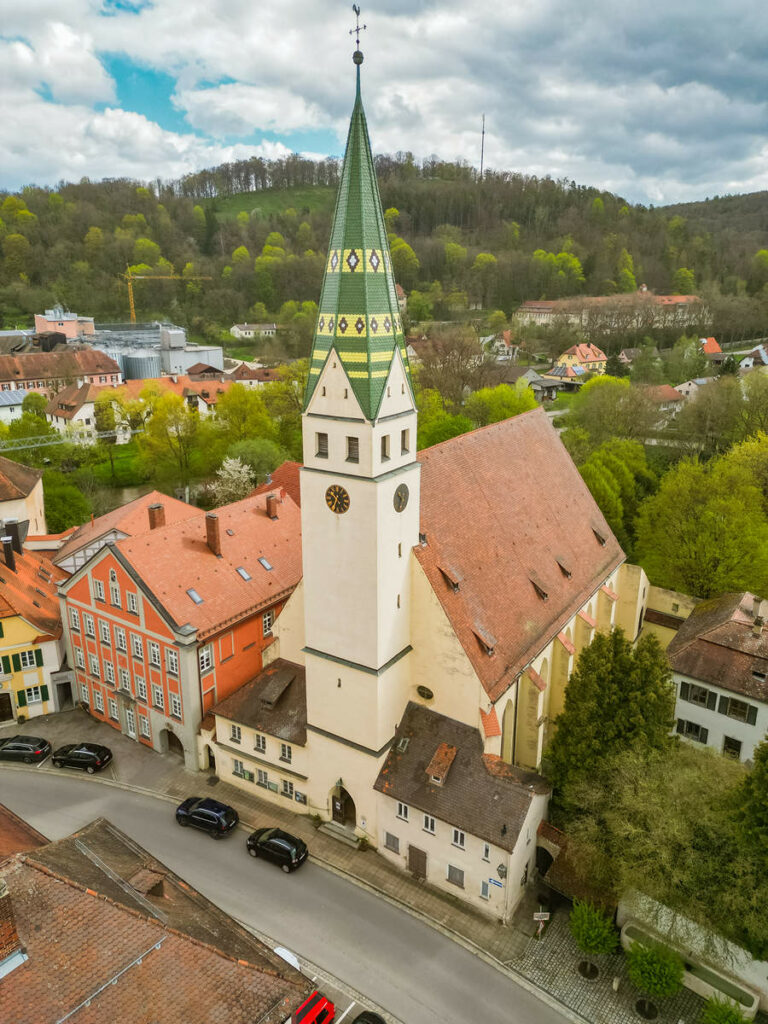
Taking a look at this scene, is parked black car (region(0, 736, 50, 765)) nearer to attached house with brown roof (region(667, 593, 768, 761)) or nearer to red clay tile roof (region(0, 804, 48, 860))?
red clay tile roof (region(0, 804, 48, 860))

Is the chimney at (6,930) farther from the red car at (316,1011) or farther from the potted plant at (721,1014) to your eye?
the potted plant at (721,1014)

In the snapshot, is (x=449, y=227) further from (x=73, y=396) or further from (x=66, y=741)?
(x=66, y=741)

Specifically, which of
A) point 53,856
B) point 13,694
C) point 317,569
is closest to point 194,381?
point 13,694

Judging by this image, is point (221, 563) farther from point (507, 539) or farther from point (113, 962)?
point (113, 962)

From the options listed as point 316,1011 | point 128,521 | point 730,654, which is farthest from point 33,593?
point 730,654

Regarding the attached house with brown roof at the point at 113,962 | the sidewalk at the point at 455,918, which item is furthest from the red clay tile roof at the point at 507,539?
the attached house with brown roof at the point at 113,962

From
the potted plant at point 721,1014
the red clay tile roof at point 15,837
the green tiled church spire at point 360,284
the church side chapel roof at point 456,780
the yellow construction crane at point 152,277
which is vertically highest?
the yellow construction crane at point 152,277
